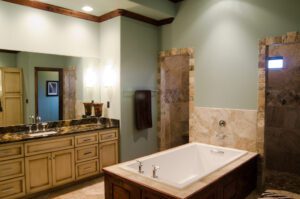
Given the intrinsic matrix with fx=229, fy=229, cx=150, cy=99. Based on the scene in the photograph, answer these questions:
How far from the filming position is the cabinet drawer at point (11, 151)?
9.34 ft

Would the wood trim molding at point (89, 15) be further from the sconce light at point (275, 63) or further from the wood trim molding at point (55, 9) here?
the sconce light at point (275, 63)

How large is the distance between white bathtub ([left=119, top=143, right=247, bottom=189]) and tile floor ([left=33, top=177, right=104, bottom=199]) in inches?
36.8

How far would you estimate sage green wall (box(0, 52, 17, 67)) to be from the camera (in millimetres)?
3295

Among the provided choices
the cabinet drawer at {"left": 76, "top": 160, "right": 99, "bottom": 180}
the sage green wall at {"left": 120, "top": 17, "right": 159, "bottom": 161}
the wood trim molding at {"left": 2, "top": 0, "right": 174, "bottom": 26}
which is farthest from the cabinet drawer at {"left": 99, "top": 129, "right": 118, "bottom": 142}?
the wood trim molding at {"left": 2, "top": 0, "right": 174, "bottom": 26}

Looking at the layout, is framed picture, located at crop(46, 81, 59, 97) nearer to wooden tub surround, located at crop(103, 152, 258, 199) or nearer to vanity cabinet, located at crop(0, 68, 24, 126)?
vanity cabinet, located at crop(0, 68, 24, 126)

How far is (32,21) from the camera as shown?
3529 millimetres

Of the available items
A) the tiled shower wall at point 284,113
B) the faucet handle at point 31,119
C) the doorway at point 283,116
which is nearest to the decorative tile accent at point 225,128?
the doorway at point 283,116

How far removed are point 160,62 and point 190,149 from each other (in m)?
1.85

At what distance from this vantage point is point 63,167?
3.42 meters

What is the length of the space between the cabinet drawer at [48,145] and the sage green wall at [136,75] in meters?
1.00

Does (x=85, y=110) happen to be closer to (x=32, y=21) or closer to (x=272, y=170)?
(x=32, y=21)

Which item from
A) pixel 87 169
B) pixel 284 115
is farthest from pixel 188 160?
pixel 284 115

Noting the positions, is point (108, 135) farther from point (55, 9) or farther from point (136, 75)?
point (55, 9)

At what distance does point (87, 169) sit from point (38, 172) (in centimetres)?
77
